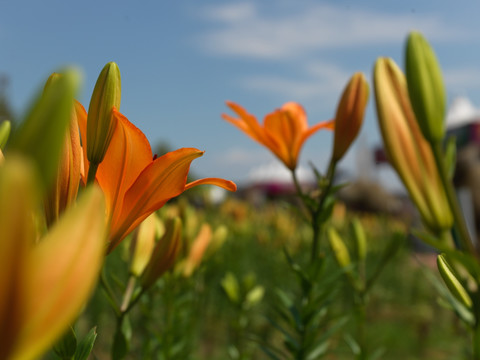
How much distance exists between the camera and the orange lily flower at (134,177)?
0.96ft

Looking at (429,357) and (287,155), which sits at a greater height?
(287,155)

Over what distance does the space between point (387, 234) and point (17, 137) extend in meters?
3.20

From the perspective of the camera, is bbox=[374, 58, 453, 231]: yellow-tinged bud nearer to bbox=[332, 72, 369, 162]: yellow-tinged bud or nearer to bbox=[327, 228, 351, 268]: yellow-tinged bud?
bbox=[332, 72, 369, 162]: yellow-tinged bud

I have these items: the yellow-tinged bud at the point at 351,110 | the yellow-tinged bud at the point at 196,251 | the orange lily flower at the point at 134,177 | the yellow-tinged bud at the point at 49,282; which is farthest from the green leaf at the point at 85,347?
the yellow-tinged bud at the point at 196,251

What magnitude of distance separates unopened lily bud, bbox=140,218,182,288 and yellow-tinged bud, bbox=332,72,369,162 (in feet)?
0.57

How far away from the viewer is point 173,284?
29.5 inches

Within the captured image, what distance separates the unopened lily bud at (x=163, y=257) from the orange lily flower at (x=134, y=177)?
4.8 inches

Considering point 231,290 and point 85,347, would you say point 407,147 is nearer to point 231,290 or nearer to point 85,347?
point 85,347

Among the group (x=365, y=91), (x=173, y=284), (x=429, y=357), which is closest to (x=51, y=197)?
(x=365, y=91)

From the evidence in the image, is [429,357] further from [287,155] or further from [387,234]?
[287,155]

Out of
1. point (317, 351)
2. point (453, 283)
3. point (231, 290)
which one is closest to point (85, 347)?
point (453, 283)

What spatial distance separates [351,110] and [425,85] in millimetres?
221

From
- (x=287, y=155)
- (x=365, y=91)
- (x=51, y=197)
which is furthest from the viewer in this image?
(x=287, y=155)

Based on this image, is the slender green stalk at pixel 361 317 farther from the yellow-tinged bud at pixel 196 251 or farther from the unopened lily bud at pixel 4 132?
the unopened lily bud at pixel 4 132
